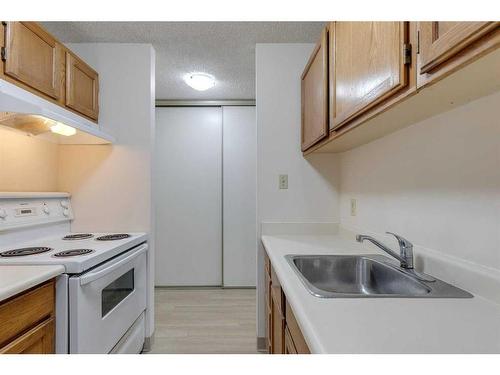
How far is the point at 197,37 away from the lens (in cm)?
210

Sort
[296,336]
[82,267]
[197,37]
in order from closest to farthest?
[296,336] → [82,267] → [197,37]

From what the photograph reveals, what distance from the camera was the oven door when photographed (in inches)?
48.0

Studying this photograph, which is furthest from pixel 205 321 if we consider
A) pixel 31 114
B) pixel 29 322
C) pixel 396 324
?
pixel 396 324

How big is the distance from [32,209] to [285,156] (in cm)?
170

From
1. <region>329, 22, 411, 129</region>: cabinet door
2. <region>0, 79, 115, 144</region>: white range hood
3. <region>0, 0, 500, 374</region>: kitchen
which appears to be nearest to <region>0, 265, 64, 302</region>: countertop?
<region>0, 0, 500, 374</region>: kitchen

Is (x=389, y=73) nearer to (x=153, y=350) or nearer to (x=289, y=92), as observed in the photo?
(x=289, y=92)

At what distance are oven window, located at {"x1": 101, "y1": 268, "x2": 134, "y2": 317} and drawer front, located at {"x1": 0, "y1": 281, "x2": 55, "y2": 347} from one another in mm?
341

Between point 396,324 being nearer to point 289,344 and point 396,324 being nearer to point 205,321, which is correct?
point 289,344

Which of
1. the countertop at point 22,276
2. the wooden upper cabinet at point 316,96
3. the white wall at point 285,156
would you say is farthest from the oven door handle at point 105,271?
the wooden upper cabinet at point 316,96

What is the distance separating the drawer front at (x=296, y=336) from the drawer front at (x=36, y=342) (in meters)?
0.94

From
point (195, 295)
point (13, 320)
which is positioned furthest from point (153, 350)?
point (13, 320)

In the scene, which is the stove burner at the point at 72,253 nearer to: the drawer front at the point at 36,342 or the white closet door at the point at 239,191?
the drawer front at the point at 36,342

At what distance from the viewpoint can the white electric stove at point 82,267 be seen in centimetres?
122

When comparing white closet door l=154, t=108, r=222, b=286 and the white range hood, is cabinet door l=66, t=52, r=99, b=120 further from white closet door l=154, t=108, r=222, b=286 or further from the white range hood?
white closet door l=154, t=108, r=222, b=286
